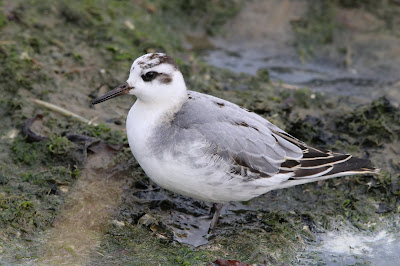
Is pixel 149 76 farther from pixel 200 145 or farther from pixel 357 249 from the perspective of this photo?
pixel 357 249

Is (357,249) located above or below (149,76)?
below

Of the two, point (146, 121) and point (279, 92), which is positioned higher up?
point (146, 121)

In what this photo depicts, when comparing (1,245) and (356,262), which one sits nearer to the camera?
(1,245)

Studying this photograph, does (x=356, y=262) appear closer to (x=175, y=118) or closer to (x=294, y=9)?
(x=175, y=118)

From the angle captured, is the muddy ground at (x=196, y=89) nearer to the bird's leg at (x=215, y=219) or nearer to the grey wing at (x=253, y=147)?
the bird's leg at (x=215, y=219)

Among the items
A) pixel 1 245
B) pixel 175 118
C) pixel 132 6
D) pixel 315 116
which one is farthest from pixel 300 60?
pixel 1 245

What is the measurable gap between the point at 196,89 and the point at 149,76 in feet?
9.38

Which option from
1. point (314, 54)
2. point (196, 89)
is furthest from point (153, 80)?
point (314, 54)

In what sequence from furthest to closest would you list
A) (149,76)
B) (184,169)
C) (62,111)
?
(62,111) → (149,76) → (184,169)

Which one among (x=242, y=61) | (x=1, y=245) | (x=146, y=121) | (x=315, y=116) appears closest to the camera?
(x=1, y=245)

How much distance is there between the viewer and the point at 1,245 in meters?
5.75

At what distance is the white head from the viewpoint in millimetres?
6198

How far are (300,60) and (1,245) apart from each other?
671cm

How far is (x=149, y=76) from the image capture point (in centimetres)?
622
